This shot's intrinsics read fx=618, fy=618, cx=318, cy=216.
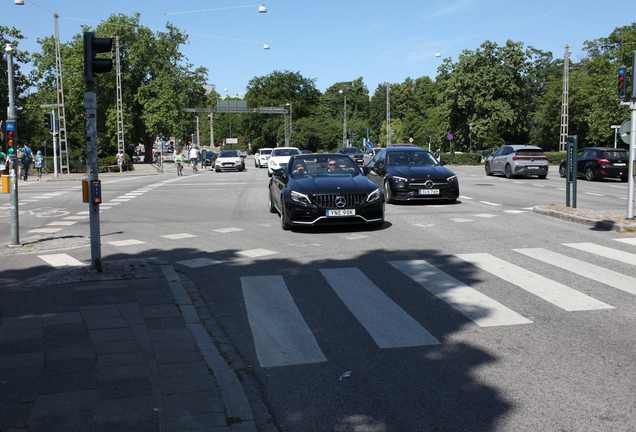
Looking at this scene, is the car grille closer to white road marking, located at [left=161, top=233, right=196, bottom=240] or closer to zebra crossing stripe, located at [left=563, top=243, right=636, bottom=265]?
white road marking, located at [left=161, top=233, right=196, bottom=240]

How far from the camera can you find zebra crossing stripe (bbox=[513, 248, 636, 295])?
7.23 metres

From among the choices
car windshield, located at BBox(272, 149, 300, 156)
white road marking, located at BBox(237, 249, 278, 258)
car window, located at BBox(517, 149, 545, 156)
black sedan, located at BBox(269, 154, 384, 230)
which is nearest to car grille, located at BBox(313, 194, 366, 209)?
black sedan, located at BBox(269, 154, 384, 230)

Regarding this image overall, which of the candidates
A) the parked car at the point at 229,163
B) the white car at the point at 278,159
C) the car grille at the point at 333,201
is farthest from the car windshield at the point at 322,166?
the parked car at the point at 229,163

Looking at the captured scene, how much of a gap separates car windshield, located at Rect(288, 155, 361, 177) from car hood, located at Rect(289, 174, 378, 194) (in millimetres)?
324

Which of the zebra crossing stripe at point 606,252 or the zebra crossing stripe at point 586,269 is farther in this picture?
the zebra crossing stripe at point 606,252

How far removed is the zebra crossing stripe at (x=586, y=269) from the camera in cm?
723

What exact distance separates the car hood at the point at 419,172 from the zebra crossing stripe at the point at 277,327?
360 inches

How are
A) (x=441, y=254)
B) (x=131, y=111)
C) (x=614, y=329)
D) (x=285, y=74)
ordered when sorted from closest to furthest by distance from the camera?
(x=614, y=329)
(x=441, y=254)
(x=131, y=111)
(x=285, y=74)

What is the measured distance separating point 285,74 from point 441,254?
103 m

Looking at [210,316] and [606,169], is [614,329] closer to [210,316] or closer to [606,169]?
[210,316]

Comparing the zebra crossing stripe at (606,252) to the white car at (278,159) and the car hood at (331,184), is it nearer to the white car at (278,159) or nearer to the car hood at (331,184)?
the car hood at (331,184)

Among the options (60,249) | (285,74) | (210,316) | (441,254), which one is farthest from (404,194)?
(285,74)

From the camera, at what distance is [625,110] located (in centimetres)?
4856

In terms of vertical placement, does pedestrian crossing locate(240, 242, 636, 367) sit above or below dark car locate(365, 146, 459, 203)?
below
